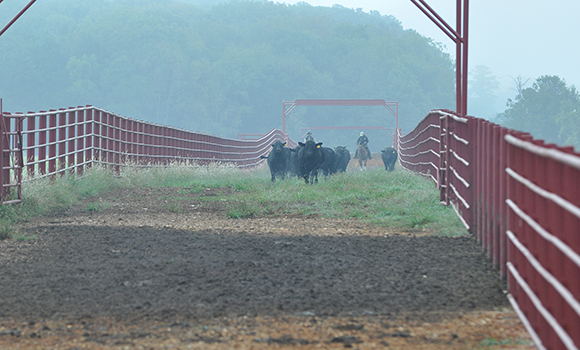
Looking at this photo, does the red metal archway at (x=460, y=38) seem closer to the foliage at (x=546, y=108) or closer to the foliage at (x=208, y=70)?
the foliage at (x=546, y=108)

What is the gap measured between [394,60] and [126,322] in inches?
3729

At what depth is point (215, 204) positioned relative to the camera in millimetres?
11938

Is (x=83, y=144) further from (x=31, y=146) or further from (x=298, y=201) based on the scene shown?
(x=298, y=201)

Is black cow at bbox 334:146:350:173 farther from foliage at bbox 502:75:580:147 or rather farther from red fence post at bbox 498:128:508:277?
foliage at bbox 502:75:580:147

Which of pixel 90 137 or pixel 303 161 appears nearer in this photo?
pixel 90 137

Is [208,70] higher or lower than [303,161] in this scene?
higher

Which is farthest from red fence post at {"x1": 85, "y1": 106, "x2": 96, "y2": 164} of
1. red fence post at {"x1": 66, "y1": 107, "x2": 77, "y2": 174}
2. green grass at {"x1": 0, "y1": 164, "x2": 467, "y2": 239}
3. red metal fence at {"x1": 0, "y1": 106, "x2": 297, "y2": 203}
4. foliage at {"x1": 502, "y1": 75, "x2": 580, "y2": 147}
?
foliage at {"x1": 502, "y1": 75, "x2": 580, "y2": 147}

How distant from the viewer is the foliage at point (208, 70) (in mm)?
82062

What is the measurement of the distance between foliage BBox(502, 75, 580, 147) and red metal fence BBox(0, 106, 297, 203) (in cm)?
5258

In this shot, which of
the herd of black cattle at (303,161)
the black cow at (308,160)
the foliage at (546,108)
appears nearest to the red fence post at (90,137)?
the herd of black cattle at (303,161)

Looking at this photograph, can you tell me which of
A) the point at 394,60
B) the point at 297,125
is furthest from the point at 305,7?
the point at 297,125

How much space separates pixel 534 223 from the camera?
3.62 m

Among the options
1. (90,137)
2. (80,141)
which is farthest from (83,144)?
(90,137)

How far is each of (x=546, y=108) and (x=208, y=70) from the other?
134 feet
